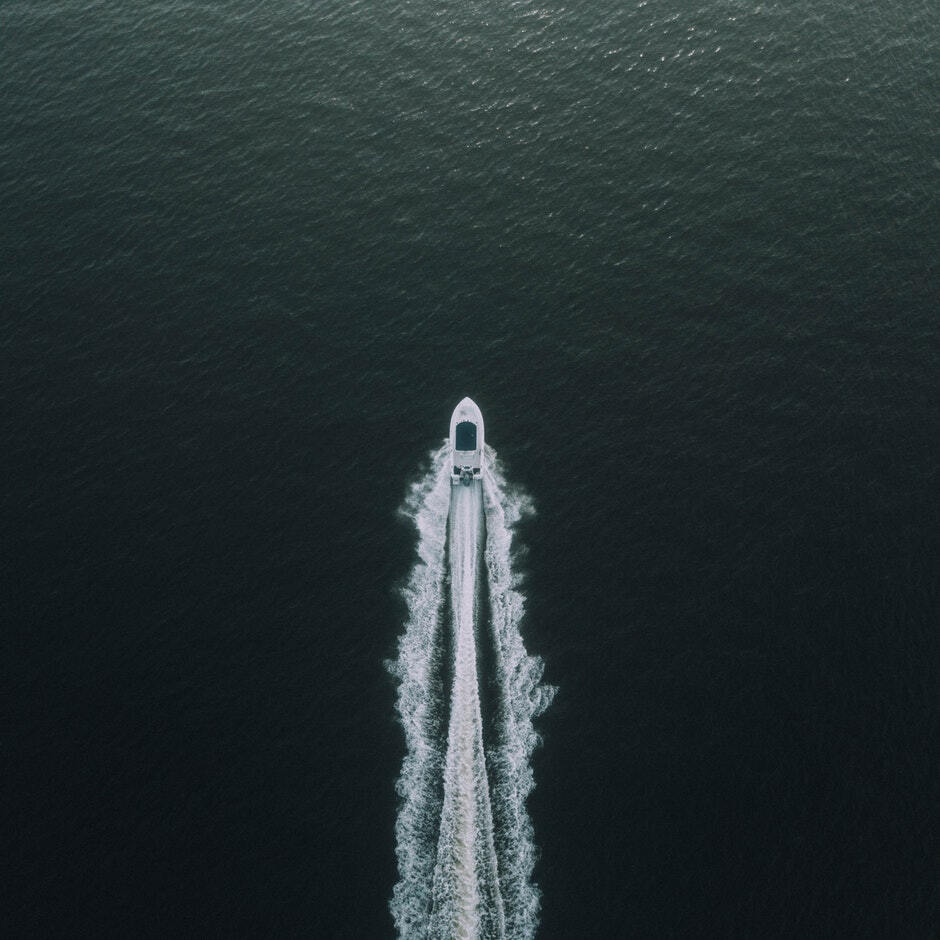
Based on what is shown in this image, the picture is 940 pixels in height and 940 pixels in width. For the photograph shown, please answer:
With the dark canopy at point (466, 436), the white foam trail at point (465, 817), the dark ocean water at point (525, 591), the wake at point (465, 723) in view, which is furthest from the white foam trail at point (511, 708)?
the dark canopy at point (466, 436)

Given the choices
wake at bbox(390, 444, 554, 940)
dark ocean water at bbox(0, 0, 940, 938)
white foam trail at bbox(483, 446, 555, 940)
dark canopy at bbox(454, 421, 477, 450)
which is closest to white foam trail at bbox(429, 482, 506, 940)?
wake at bbox(390, 444, 554, 940)

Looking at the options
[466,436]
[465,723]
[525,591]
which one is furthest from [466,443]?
[465,723]

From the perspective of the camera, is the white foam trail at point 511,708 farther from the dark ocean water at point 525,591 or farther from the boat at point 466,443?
the boat at point 466,443

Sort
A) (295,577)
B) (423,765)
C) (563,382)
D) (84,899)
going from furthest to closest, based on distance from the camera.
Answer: (563,382)
(295,577)
(423,765)
(84,899)

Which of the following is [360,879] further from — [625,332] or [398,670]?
[625,332]

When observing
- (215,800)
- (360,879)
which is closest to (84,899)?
(215,800)

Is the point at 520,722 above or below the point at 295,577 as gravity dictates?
below

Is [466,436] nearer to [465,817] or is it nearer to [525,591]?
[525,591]
